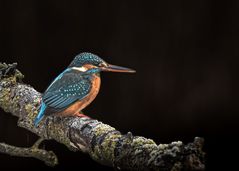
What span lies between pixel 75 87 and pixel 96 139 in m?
0.46

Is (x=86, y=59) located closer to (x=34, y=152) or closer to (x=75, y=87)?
(x=75, y=87)

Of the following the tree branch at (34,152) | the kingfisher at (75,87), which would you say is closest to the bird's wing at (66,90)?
the kingfisher at (75,87)

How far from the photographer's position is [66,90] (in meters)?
2.76

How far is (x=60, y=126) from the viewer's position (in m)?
2.79

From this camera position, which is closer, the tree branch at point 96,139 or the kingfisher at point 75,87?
the tree branch at point 96,139

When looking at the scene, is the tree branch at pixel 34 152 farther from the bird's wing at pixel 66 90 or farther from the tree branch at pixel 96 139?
the bird's wing at pixel 66 90

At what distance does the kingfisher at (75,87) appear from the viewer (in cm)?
270

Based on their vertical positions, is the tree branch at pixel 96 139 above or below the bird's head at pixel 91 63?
below

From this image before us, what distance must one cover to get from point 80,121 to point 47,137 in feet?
0.99

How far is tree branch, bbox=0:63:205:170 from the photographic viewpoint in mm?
1905

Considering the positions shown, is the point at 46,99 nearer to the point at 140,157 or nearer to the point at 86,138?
the point at 86,138

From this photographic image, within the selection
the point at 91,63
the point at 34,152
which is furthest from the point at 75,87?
the point at 34,152

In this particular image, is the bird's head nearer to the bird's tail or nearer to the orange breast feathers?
the orange breast feathers

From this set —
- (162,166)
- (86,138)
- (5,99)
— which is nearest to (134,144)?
(162,166)
